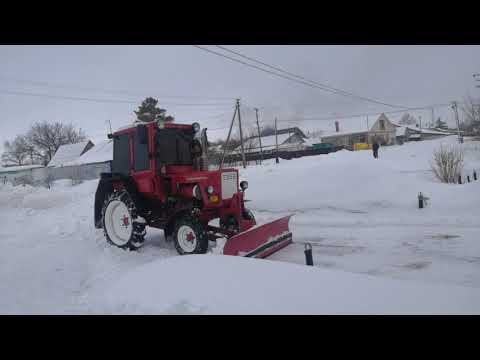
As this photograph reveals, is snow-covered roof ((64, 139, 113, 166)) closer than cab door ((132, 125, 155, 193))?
No

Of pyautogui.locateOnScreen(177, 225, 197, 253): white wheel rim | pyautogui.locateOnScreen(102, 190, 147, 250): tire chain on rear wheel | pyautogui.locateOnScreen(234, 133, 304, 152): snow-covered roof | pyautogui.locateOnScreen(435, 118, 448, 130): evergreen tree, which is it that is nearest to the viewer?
pyautogui.locateOnScreen(177, 225, 197, 253): white wheel rim

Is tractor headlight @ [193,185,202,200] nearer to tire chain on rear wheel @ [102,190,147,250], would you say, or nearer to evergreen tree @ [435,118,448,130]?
tire chain on rear wheel @ [102,190,147,250]

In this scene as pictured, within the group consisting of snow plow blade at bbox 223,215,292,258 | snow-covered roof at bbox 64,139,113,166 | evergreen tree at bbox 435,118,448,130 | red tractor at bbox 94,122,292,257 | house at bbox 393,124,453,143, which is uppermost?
evergreen tree at bbox 435,118,448,130

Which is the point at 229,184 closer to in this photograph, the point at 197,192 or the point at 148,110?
the point at 197,192

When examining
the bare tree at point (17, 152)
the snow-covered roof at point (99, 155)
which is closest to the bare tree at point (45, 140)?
the bare tree at point (17, 152)

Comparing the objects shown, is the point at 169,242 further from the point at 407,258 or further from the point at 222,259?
the point at 407,258

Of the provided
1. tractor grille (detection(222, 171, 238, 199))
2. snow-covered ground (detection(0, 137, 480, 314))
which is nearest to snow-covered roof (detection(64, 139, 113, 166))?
snow-covered ground (detection(0, 137, 480, 314))

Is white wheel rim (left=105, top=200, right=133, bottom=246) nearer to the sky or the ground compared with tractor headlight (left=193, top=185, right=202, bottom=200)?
nearer to the ground

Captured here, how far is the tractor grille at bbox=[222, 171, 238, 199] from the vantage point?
20.3ft

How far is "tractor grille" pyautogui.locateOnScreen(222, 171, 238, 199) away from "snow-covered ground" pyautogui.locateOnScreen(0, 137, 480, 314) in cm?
147

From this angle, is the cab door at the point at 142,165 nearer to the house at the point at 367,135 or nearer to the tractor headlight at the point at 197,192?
the tractor headlight at the point at 197,192

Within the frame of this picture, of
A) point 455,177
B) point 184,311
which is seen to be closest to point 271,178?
point 455,177

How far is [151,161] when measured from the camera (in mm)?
6082

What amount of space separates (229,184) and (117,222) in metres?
2.61
